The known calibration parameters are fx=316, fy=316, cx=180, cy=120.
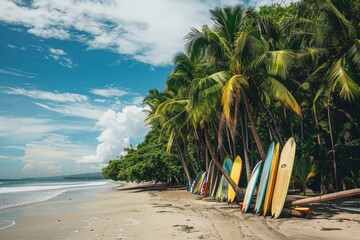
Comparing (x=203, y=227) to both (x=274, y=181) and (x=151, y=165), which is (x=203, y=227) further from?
(x=151, y=165)

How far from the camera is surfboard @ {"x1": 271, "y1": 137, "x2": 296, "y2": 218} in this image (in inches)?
324

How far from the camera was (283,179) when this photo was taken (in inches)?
334

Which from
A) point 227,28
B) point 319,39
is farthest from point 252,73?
point 319,39

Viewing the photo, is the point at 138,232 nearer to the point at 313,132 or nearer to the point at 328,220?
the point at 328,220

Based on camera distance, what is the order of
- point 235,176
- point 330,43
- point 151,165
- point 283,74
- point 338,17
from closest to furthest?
point 283,74 → point 338,17 → point 330,43 → point 235,176 → point 151,165

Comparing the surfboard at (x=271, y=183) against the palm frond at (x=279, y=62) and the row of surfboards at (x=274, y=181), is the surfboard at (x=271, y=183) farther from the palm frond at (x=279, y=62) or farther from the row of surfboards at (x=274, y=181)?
the palm frond at (x=279, y=62)

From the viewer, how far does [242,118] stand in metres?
13.1

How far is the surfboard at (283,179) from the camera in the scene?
8242 millimetres

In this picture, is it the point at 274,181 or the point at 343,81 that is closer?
the point at 274,181

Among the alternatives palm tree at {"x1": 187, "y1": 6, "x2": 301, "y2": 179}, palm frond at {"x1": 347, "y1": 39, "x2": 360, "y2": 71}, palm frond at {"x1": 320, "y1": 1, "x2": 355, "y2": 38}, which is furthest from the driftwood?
palm frond at {"x1": 320, "y1": 1, "x2": 355, "y2": 38}

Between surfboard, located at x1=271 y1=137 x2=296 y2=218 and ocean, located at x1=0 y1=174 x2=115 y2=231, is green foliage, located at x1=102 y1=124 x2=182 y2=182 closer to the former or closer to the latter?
ocean, located at x1=0 y1=174 x2=115 y2=231

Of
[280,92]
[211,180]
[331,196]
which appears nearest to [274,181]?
[331,196]

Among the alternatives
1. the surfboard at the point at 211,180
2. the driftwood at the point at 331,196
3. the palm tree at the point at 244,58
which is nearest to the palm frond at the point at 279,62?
the palm tree at the point at 244,58

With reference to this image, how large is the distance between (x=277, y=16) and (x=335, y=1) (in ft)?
15.8
